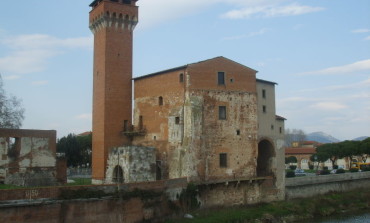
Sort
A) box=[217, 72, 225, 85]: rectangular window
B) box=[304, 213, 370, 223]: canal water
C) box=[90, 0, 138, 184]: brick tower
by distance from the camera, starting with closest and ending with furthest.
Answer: box=[217, 72, 225, 85]: rectangular window
box=[90, 0, 138, 184]: brick tower
box=[304, 213, 370, 223]: canal water

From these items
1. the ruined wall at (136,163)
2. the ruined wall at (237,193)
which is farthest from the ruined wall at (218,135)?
the ruined wall at (136,163)

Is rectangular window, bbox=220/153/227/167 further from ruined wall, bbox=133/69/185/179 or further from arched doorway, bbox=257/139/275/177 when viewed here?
arched doorway, bbox=257/139/275/177

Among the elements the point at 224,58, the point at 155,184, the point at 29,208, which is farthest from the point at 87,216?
the point at 224,58

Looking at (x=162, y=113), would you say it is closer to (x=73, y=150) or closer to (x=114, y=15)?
(x=114, y=15)

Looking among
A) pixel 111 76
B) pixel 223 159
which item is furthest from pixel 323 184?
pixel 111 76

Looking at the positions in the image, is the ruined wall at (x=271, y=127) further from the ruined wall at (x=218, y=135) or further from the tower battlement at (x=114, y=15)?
the tower battlement at (x=114, y=15)

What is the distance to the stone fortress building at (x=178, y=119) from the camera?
31.6 meters

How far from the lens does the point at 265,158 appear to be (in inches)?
1485

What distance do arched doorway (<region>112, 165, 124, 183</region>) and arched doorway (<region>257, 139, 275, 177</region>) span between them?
12.6m

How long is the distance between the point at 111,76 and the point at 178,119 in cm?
751

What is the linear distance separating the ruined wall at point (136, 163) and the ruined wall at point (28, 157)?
6.71 meters

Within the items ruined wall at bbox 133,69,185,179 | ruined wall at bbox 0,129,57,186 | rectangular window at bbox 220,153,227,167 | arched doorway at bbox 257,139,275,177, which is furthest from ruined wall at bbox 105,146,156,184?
arched doorway at bbox 257,139,275,177

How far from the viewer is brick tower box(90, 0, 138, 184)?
35094mm

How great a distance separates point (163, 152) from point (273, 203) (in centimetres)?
1046
